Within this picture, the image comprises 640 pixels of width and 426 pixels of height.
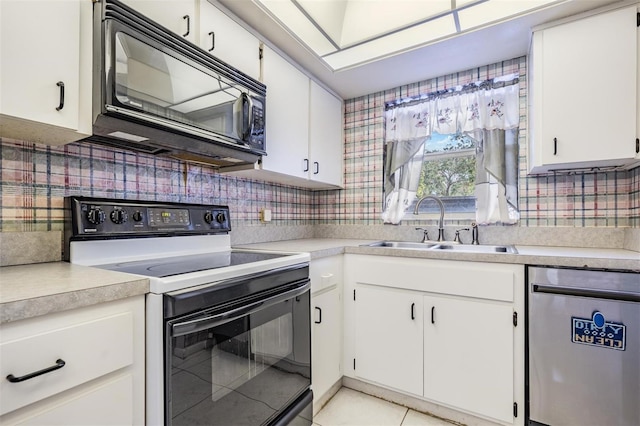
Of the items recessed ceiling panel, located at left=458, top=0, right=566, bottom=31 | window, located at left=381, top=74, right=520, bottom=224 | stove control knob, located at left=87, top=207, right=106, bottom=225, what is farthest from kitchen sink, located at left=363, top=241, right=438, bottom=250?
stove control knob, located at left=87, top=207, right=106, bottom=225

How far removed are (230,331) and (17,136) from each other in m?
1.03

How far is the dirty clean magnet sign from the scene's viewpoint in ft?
4.39

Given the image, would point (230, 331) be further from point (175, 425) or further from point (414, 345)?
point (414, 345)

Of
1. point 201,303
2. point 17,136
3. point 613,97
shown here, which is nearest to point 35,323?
point 201,303

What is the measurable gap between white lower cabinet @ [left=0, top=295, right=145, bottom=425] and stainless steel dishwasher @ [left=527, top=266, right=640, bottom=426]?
1.64 m

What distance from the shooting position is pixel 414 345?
5.89 ft

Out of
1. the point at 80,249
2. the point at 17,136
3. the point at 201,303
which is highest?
the point at 17,136

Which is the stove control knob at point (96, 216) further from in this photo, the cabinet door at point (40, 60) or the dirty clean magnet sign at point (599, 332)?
the dirty clean magnet sign at point (599, 332)

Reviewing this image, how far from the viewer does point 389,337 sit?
6.13 feet

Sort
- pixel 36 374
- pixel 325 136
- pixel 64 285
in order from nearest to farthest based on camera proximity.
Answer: pixel 36 374
pixel 64 285
pixel 325 136

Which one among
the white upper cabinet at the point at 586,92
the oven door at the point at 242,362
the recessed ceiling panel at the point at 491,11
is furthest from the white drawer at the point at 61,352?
the recessed ceiling panel at the point at 491,11

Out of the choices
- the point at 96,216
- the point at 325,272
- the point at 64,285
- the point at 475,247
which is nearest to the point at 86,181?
the point at 96,216

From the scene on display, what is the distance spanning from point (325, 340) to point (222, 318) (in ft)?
3.06

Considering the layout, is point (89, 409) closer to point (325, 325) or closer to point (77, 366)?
point (77, 366)
